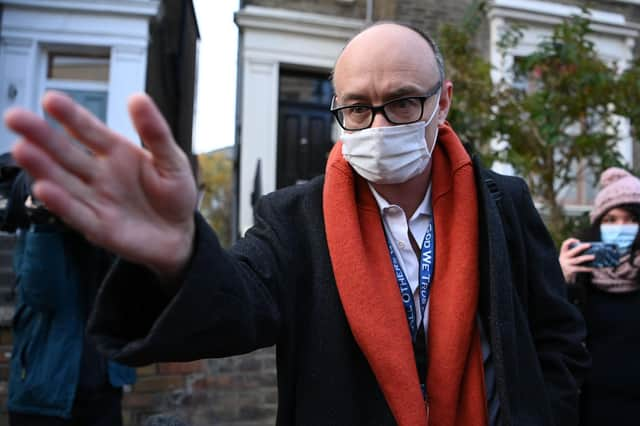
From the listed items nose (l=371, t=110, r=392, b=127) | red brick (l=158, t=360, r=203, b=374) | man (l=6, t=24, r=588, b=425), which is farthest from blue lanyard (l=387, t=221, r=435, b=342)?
red brick (l=158, t=360, r=203, b=374)

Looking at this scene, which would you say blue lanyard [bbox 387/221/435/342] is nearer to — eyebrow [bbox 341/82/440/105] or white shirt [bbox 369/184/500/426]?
white shirt [bbox 369/184/500/426]

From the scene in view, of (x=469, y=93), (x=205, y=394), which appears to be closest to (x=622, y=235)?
(x=469, y=93)

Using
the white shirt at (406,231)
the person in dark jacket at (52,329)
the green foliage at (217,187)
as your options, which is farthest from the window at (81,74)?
the green foliage at (217,187)

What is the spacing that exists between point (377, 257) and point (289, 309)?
30cm

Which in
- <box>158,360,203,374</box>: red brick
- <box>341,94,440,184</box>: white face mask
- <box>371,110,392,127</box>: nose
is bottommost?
<box>158,360,203,374</box>: red brick

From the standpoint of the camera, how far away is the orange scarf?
1.29 m

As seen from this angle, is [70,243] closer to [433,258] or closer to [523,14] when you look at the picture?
[433,258]

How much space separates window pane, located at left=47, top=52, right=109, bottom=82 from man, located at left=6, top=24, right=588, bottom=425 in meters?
7.59

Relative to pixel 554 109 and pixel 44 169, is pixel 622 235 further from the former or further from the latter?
pixel 44 169

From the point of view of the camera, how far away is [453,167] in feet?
5.28

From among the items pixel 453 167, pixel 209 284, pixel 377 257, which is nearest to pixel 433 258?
pixel 377 257

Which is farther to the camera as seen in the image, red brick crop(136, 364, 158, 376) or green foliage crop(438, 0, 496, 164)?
green foliage crop(438, 0, 496, 164)

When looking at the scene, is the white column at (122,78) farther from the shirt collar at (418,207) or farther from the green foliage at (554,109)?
the shirt collar at (418,207)

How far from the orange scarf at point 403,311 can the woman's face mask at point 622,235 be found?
1715 mm
